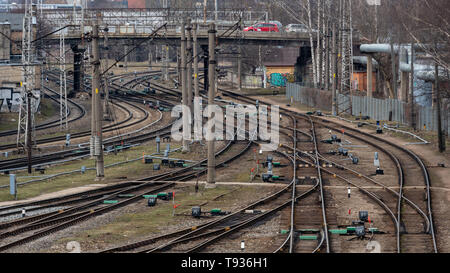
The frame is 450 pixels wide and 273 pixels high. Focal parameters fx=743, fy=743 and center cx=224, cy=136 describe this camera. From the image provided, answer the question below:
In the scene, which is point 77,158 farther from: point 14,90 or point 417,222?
point 14,90

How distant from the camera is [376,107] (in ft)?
171

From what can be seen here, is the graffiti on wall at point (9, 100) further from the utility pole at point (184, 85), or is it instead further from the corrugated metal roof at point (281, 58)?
the corrugated metal roof at point (281, 58)

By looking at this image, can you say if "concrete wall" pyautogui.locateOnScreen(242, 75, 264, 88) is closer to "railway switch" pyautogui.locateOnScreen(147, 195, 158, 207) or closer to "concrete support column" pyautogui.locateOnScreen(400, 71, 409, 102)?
"concrete support column" pyautogui.locateOnScreen(400, 71, 409, 102)

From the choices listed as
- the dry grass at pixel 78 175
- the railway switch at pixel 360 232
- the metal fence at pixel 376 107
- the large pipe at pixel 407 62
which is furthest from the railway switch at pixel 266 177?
the large pipe at pixel 407 62

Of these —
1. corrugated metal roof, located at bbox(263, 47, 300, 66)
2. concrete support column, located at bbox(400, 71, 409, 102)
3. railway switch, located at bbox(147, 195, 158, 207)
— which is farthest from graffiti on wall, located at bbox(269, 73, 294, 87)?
railway switch, located at bbox(147, 195, 158, 207)

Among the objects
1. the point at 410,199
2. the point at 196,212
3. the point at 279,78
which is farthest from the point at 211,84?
the point at 279,78

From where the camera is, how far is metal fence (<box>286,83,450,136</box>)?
44844 millimetres

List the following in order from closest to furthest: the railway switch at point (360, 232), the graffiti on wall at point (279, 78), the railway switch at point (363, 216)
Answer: the railway switch at point (360, 232)
the railway switch at point (363, 216)
the graffiti on wall at point (279, 78)

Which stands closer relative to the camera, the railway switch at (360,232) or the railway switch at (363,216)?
the railway switch at (360,232)

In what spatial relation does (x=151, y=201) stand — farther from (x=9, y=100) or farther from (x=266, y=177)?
(x=9, y=100)

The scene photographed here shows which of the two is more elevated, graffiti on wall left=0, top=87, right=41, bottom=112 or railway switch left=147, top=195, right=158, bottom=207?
graffiti on wall left=0, top=87, right=41, bottom=112

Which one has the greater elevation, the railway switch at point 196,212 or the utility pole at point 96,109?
the utility pole at point 96,109

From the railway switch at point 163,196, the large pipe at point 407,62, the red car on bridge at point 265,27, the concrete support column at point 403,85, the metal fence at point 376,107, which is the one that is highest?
the red car on bridge at point 265,27

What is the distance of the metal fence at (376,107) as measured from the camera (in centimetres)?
4484
